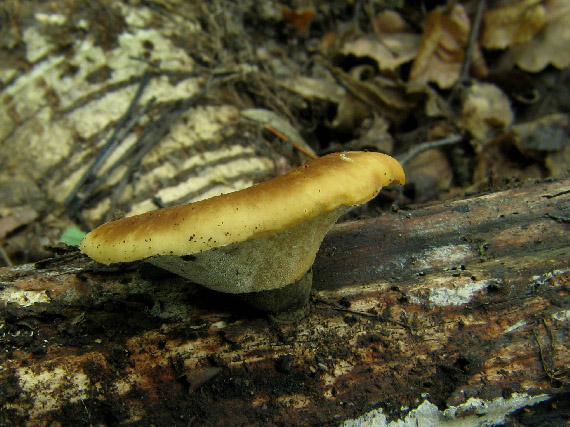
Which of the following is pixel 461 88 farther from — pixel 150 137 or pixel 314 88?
pixel 150 137

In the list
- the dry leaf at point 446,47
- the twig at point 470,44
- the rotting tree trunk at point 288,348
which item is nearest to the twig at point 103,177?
the rotting tree trunk at point 288,348

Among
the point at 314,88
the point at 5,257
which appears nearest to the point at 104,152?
the point at 5,257

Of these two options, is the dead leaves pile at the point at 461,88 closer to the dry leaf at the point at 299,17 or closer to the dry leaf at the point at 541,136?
the dry leaf at the point at 541,136

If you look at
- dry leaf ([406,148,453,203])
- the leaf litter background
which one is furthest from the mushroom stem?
dry leaf ([406,148,453,203])

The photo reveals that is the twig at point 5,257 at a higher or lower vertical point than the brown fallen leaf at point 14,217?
lower

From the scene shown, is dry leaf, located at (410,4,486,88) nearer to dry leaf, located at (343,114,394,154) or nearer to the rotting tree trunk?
dry leaf, located at (343,114,394,154)

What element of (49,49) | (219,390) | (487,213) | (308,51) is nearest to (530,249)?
(487,213)

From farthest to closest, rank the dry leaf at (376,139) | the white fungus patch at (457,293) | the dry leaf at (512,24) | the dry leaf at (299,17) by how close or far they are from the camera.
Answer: the dry leaf at (299,17) → the dry leaf at (512,24) → the dry leaf at (376,139) → the white fungus patch at (457,293)
